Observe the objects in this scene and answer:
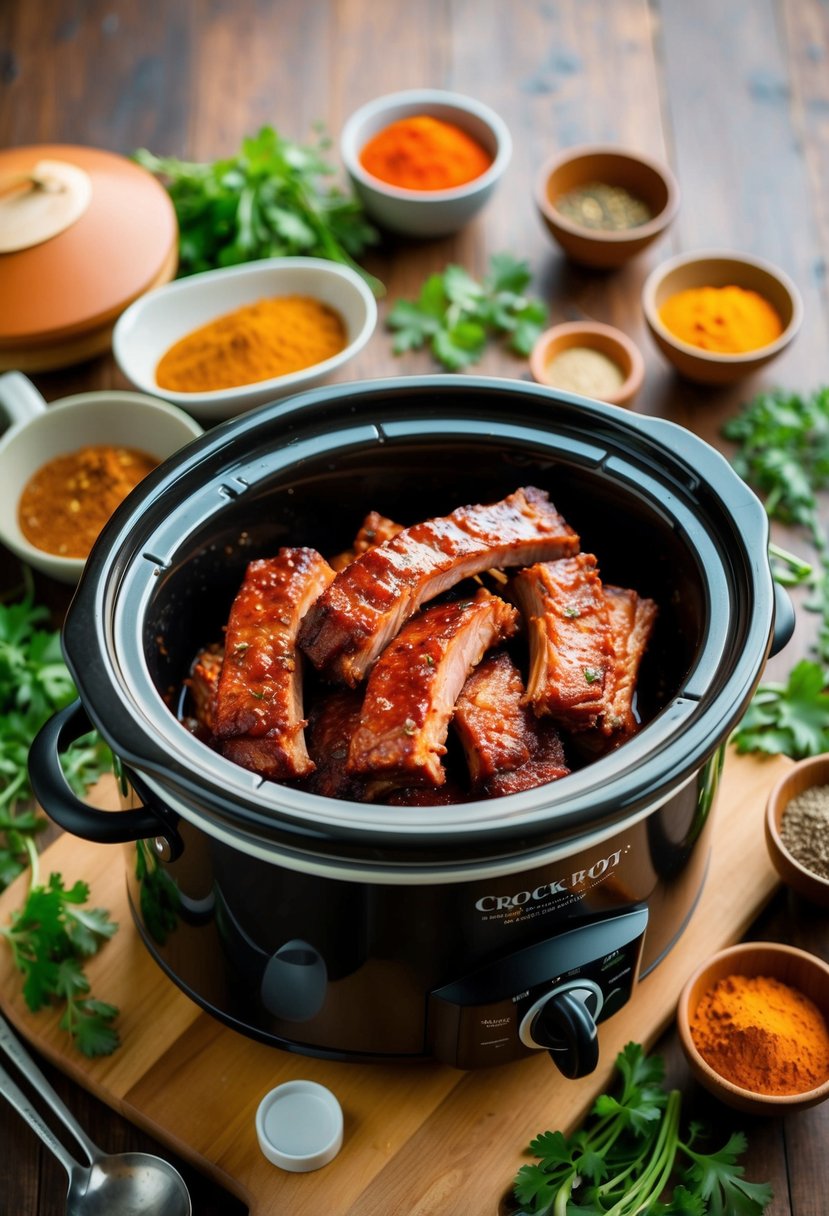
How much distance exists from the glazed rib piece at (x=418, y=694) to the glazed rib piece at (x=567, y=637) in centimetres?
8

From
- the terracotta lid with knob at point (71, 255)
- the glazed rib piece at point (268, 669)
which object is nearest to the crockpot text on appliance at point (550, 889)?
the glazed rib piece at point (268, 669)

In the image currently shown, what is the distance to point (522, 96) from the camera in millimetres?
3781

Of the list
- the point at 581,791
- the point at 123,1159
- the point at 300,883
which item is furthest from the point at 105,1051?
the point at 581,791

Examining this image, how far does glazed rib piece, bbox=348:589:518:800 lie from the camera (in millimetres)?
1655

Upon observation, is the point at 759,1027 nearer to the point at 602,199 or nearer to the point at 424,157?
the point at 602,199

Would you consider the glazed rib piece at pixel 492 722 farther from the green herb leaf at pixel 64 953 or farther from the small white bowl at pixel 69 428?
the small white bowl at pixel 69 428

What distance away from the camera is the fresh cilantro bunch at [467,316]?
3.14 m

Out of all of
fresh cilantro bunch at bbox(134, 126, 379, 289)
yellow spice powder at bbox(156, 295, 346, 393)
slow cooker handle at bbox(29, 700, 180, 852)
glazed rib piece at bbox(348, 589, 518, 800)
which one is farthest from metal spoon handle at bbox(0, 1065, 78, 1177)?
fresh cilantro bunch at bbox(134, 126, 379, 289)

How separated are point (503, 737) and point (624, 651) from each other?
0.27 metres

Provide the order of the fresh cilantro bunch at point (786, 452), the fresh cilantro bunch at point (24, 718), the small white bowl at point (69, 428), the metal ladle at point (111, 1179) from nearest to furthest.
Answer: the metal ladle at point (111, 1179)
the fresh cilantro bunch at point (24, 718)
the small white bowl at point (69, 428)
the fresh cilantro bunch at point (786, 452)

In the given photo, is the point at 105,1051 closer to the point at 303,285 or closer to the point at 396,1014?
the point at 396,1014

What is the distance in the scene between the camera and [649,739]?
1617mm

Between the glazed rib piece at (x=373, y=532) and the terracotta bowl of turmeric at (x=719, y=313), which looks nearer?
the glazed rib piece at (x=373, y=532)

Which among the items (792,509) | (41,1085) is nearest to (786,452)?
(792,509)
